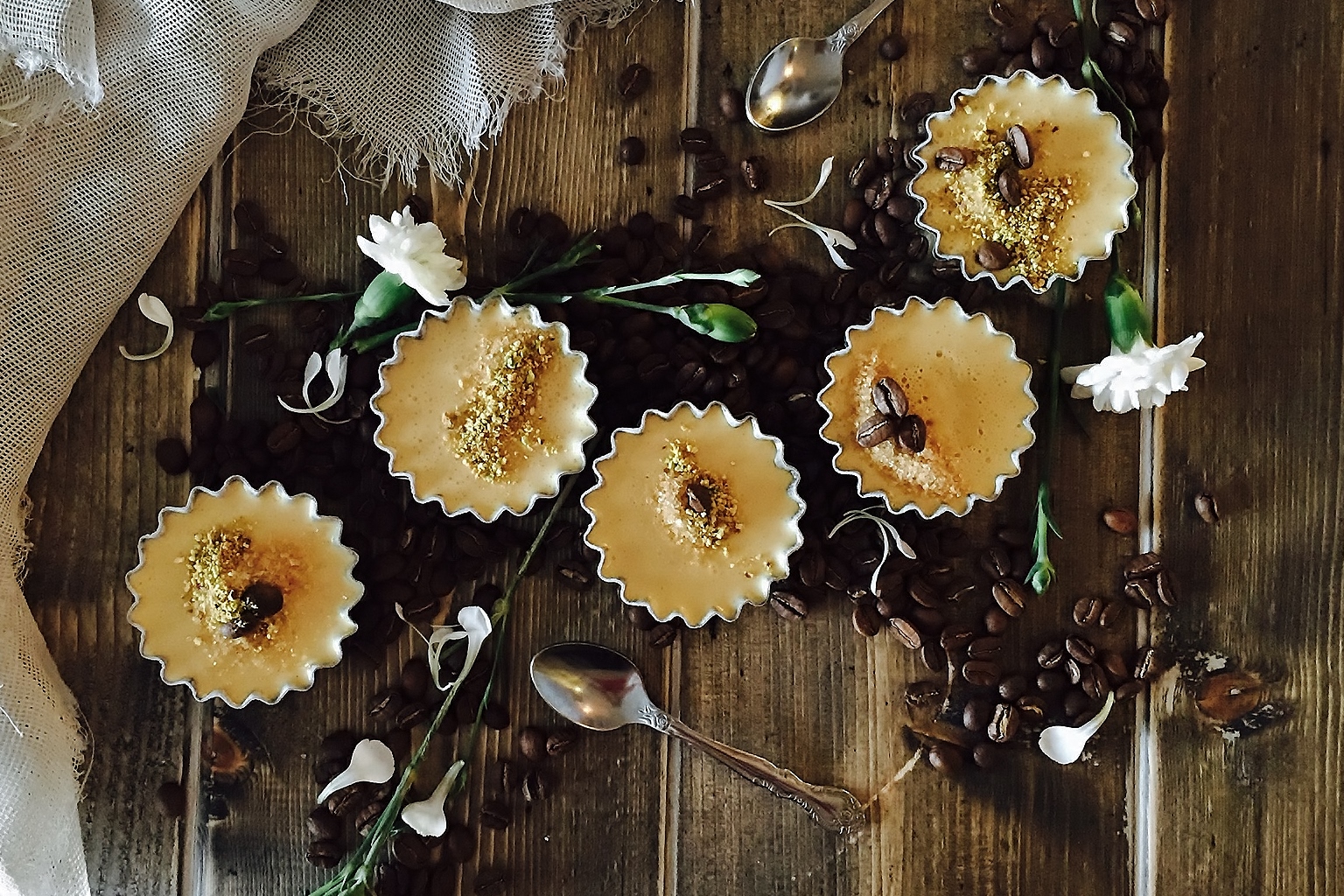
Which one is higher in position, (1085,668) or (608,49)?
(608,49)

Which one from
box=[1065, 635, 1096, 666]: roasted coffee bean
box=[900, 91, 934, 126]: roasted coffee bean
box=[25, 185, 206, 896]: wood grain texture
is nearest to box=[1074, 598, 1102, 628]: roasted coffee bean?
box=[1065, 635, 1096, 666]: roasted coffee bean

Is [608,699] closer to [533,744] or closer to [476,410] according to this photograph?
[533,744]

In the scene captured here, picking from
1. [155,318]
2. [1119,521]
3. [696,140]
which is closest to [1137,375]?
[1119,521]

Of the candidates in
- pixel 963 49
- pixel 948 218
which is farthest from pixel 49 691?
pixel 963 49

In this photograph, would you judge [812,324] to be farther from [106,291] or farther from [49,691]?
[49,691]

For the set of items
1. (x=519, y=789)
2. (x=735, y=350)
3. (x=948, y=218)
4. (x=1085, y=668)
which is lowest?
(x=519, y=789)

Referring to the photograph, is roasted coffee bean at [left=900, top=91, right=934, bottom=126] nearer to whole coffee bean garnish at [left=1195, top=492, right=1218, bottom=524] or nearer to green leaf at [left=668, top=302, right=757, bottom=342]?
green leaf at [left=668, top=302, right=757, bottom=342]
